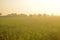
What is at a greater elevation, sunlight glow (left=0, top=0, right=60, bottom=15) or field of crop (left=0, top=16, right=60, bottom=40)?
sunlight glow (left=0, top=0, right=60, bottom=15)

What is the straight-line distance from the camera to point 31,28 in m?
1.55

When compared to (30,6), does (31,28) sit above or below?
below

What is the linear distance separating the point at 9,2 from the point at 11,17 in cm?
20

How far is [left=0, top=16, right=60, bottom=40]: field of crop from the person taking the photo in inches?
59.1

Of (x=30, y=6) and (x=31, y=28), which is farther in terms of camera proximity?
(x=30, y=6)

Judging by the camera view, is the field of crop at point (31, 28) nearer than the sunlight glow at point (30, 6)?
Yes

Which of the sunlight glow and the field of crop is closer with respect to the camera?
the field of crop

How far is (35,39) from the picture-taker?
150 centimetres

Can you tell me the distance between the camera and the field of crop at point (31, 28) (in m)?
1.50

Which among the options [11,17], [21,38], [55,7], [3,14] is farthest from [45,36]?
[3,14]

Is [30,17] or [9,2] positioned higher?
[9,2]

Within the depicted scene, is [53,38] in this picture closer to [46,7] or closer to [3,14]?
[46,7]

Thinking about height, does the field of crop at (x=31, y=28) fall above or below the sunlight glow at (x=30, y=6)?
below

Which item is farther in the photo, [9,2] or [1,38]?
[9,2]
